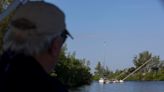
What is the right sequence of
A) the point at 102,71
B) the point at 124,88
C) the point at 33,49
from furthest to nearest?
the point at 102,71 → the point at 124,88 → the point at 33,49

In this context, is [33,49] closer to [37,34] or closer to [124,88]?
[37,34]

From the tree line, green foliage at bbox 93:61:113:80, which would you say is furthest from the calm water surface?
green foliage at bbox 93:61:113:80

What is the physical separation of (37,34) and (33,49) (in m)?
0.04

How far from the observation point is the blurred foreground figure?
1250 millimetres

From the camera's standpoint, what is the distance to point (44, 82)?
4.13 feet

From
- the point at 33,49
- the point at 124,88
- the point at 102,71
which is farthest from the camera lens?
the point at 102,71

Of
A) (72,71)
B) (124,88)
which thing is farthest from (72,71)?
(124,88)

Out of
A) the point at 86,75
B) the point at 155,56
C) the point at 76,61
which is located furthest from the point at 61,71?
the point at 155,56

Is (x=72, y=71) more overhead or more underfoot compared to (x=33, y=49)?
more overhead

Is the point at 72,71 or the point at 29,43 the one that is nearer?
the point at 29,43

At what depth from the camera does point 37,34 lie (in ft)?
4.37

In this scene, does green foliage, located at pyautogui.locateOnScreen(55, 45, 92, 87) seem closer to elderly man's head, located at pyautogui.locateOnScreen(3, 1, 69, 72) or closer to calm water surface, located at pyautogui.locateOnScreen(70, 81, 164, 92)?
calm water surface, located at pyautogui.locateOnScreen(70, 81, 164, 92)

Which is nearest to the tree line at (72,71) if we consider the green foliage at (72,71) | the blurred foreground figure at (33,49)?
the green foliage at (72,71)

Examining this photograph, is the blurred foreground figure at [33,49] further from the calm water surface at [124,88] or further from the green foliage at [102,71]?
the green foliage at [102,71]
